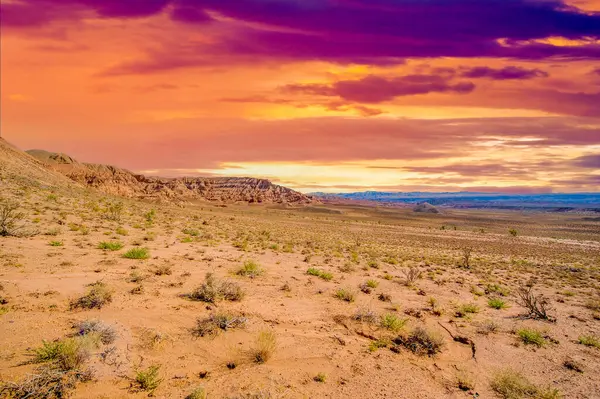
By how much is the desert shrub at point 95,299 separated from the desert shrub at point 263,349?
4.25 meters

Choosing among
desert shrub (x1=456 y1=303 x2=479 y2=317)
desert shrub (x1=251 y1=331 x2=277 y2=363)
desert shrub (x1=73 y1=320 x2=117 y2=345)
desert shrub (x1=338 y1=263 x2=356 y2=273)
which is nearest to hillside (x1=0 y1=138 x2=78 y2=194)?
desert shrub (x1=73 y1=320 x2=117 y2=345)

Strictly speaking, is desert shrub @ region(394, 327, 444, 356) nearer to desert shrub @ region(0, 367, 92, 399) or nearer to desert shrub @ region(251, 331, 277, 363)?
desert shrub @ region(251, 331, 277, 363)

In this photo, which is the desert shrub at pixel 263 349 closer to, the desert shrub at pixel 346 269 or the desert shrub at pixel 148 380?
the desert shrub at pixel 148 380

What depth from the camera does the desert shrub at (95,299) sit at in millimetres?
8703

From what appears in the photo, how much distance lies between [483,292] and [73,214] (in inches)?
950

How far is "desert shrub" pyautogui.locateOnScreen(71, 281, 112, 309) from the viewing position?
28.6 ft

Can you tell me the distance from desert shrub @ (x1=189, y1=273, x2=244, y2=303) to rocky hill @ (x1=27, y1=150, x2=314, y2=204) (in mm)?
75548

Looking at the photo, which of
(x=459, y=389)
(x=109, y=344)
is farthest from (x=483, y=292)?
(x=109, y=344)

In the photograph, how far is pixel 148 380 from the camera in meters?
6.12

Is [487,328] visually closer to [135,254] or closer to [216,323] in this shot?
[216,323]

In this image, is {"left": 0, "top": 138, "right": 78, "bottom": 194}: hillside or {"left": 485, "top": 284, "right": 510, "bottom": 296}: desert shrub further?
{"left": 0, "top": 138, "right": 78, "bottom": 194}: hillside

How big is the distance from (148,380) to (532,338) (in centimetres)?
977

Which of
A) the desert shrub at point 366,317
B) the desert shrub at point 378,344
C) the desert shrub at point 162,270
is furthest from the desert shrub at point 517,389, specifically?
the desert shrub at point 162,270

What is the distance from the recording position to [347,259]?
21453 millimetres
